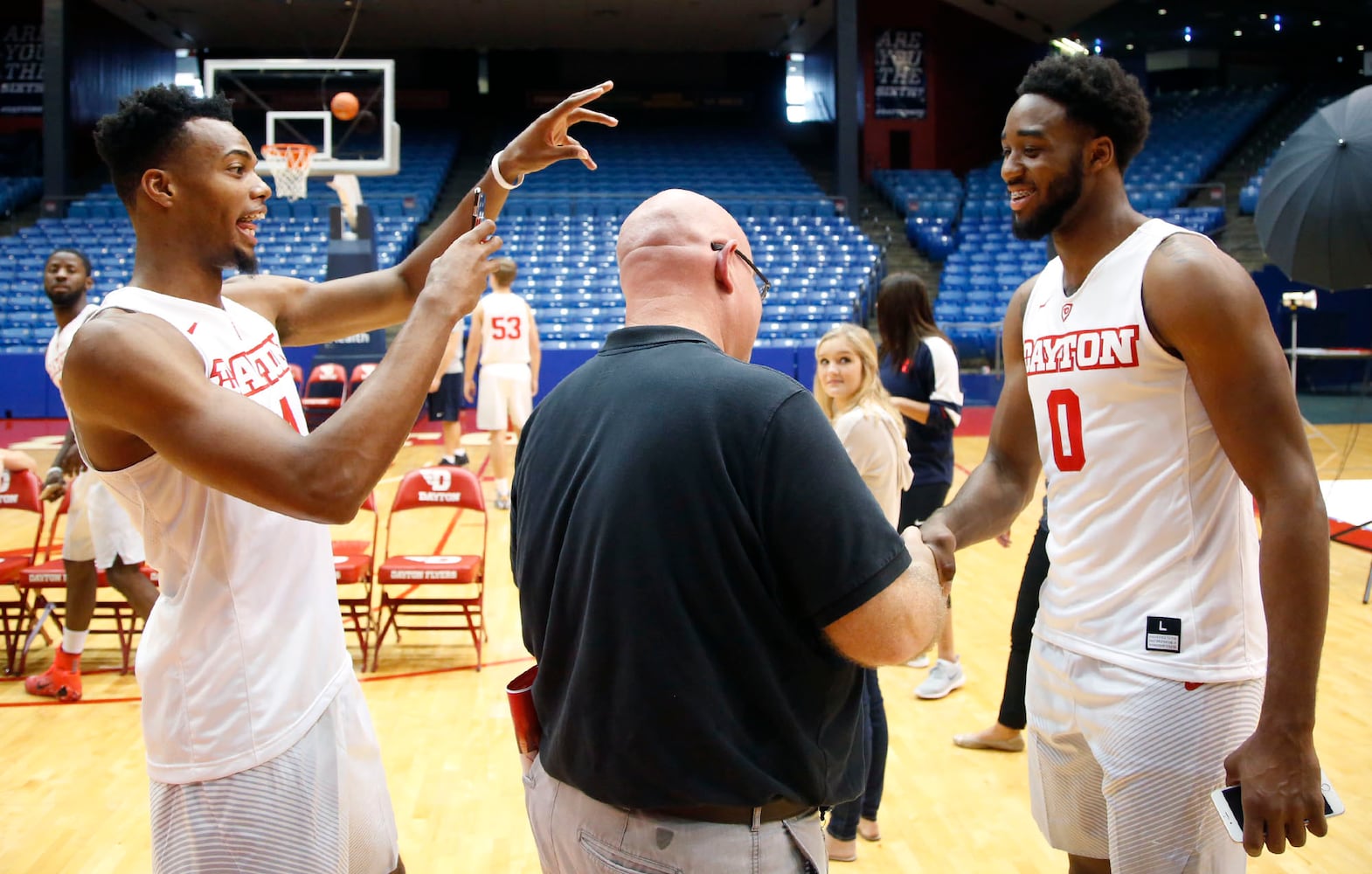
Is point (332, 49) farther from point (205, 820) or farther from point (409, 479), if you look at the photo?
point (205, 820)

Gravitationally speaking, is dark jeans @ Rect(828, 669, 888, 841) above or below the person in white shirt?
below

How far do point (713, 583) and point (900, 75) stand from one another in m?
23.4

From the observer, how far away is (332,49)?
78.4 feet

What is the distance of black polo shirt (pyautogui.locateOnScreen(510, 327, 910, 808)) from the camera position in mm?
1367

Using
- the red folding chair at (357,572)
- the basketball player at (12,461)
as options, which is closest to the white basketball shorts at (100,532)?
the basketball player at (12,461)

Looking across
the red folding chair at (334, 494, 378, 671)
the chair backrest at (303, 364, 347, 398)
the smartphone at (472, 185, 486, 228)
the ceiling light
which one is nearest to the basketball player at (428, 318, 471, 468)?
the chair backrest at (303, 364, 347, 398)

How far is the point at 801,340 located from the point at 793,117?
1433 centimetres

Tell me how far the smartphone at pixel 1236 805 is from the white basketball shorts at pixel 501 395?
738 centimetres

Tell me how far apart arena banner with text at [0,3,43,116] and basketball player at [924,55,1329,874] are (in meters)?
24.2

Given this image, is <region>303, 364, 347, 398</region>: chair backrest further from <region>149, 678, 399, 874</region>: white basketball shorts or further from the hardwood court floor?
<region>149, 678, 399, 874</region>: white basketball shorts

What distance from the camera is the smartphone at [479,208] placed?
2.05m

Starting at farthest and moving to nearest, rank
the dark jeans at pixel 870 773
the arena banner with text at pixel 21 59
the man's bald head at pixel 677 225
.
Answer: the arena banner with text at pixel 21 59 < the dark jeans at pixel 870 773 < the man's bald head at pixel 677 225

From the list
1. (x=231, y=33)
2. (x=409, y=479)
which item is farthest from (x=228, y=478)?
(x=231, y=33)

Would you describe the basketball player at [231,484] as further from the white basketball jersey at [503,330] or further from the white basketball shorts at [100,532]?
the white basketball jersey at [503,330]
